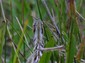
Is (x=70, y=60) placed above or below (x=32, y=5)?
below

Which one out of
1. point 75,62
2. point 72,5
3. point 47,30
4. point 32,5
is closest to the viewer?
point 72,5

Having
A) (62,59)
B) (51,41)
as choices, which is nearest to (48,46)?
(51,41)

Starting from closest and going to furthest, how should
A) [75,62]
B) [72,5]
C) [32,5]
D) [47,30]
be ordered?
[72,5] → [75,62] → [47,30] → [32,5]

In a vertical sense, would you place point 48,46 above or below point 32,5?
below

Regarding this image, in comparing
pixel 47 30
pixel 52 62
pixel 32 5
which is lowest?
pixel 52 62

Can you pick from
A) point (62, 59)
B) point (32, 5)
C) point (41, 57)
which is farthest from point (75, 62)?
point (32, 5)

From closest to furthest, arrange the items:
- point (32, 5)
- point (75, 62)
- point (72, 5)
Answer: point (72, 5) < point (75, 62) < point (32, 5)

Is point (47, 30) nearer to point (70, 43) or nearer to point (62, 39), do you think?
point (62, 39)

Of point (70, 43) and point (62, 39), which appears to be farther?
point (62, 39)

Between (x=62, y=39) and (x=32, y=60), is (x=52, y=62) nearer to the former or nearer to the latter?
(x=62, y=39)
